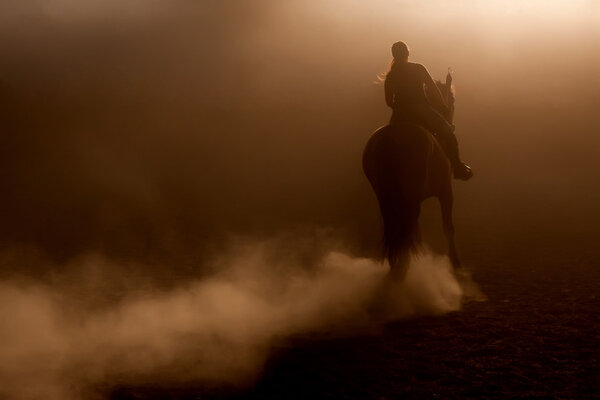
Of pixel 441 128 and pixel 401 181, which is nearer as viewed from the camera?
pixel 401 181

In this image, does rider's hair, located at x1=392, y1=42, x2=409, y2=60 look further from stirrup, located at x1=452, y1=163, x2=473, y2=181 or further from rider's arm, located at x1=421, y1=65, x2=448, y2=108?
stirrup, located at x1=452, y1=163, x2=473, y2=181

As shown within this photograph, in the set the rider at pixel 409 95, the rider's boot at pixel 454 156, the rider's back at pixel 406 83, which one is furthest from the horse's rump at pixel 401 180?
the rider's boot at pixel 454 156

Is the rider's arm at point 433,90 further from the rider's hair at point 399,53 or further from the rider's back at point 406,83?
the rider's hair at point 399,53

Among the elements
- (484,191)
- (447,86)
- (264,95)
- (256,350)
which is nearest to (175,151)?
(264,95)

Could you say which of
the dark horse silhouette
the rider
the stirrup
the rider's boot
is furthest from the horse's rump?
the stirrup

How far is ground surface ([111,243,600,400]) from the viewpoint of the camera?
480cm

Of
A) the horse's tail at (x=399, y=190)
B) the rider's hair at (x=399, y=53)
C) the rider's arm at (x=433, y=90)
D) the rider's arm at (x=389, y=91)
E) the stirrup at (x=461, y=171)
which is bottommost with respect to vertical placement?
the horse's tail at (x=399, y=190)

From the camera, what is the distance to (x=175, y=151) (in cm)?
Result: 3003

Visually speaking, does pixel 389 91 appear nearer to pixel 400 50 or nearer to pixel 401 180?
pixel 400 50

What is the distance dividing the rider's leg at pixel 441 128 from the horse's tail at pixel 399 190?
0.71 metres

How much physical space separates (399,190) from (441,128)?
119cm

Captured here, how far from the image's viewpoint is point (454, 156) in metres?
8.41

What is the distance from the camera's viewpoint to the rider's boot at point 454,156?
27.0ft

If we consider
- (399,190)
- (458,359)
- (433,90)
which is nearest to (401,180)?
(399,190)
